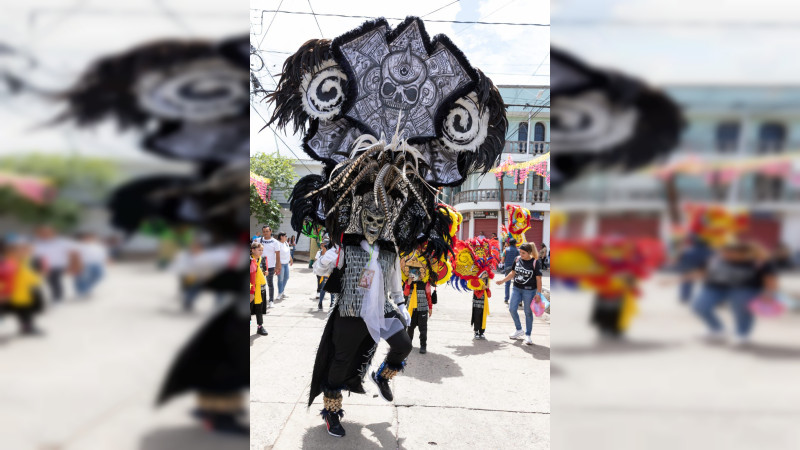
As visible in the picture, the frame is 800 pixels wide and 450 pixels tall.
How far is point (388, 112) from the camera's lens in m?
3.73

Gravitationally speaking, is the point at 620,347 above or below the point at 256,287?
above

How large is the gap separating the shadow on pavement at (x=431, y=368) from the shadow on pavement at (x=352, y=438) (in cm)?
127

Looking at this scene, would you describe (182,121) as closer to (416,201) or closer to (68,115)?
(68,115)

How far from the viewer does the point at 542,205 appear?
75.5 ft

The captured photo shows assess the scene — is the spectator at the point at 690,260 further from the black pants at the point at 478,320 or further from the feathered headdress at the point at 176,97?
the black pants at the point at 478,320

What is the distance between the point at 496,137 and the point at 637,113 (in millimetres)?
2943

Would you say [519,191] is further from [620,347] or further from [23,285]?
[23,285]

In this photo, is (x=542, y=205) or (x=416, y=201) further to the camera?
(x=542, y=205)

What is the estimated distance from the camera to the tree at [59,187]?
1130mm

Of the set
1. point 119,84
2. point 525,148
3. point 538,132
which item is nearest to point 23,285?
point 119,84

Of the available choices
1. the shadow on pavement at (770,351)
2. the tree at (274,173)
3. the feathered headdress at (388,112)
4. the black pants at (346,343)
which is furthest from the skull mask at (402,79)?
the tree at (274,173)

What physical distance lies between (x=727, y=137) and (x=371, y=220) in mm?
2657

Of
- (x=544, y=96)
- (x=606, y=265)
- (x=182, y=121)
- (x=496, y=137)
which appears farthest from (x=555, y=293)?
(x=544, y=96)

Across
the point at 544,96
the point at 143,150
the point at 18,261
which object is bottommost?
the point at 18,261
